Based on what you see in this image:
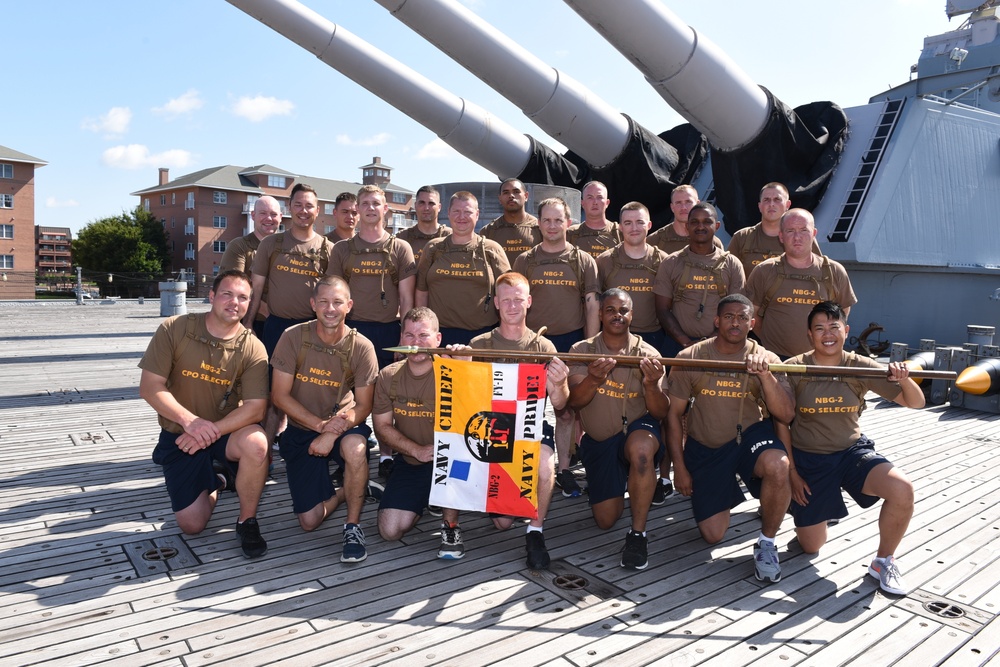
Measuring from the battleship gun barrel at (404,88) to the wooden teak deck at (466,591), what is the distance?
573 centimetres

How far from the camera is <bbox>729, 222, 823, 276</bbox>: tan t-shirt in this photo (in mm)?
5395

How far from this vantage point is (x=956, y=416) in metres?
7.32

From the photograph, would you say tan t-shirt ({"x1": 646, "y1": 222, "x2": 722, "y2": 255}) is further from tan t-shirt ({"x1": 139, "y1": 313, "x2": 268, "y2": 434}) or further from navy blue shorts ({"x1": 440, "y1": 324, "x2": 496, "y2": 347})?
tan t-shirt ({"x1": 139, "y1": 313, "x2": 268, "y2": 434})

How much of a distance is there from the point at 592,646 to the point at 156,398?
8.15 ft

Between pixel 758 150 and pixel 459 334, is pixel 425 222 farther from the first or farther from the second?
pixel 758 150

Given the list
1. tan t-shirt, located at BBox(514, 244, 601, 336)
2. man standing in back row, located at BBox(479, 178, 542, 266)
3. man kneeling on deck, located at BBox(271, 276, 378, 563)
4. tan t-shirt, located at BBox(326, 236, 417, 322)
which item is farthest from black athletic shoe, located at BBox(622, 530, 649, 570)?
man standing in back row, located at BBox(479, 178, 542, 266)

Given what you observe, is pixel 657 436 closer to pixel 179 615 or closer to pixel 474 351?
pixel 474 351

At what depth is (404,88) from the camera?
30.4 feet

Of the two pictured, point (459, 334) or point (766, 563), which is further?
point (459, 334)

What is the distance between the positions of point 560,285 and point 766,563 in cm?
220

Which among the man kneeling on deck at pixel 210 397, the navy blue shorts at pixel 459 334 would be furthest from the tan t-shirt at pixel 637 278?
the man kneeling on deck at pixel 210 397

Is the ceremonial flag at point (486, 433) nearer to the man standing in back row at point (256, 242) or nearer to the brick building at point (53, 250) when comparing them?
the man standing in back row at point (256, 242)

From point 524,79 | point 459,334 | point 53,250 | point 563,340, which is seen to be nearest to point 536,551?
point 563,340

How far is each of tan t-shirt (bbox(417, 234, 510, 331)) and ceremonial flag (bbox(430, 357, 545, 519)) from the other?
1.24m
